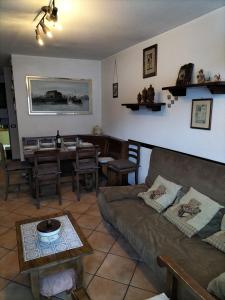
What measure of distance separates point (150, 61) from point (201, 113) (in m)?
1.27

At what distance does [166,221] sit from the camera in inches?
85.9

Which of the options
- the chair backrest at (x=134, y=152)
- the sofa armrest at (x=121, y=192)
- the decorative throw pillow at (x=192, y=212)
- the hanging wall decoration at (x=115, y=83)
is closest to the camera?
the decorative throw pillow at (x=192, y=212)

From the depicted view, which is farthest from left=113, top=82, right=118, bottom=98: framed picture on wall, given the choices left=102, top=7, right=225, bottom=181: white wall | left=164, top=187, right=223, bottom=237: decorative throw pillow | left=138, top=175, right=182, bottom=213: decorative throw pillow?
left=164, top=187, right=223, bottom=237: decorative throw pillow

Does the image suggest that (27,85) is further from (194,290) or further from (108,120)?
(194,290)

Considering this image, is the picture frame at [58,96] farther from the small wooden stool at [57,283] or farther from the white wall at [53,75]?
the small wooden stool at [57,283]

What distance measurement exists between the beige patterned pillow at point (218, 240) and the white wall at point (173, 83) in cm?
80

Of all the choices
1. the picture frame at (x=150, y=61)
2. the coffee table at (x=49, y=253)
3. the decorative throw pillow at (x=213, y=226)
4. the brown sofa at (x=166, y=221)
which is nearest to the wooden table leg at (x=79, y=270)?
the coffee table at (x=49, y=253)

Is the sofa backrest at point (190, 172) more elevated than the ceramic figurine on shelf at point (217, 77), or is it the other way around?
→ the ceramic figurine on shelf at point (217, 77)

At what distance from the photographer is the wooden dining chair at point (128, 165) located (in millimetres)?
3477

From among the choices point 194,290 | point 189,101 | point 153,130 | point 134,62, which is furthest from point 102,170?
point 194,290

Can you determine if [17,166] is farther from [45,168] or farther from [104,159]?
[104,159]

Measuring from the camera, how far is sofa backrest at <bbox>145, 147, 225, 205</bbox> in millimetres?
2043

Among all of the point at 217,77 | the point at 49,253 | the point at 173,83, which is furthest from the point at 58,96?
the point at 49,253

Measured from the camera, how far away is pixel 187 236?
75.5 inches
